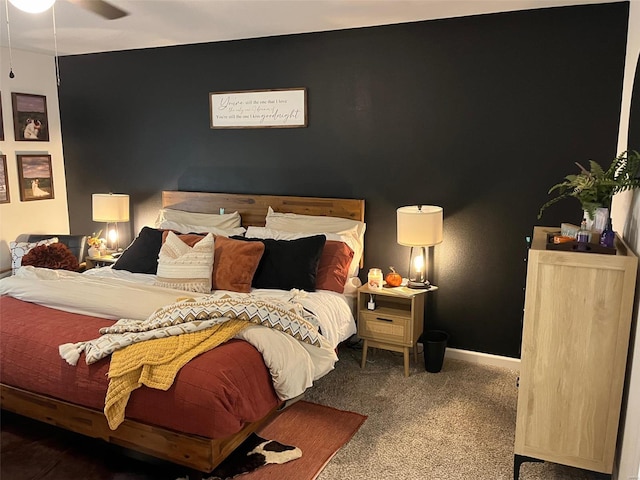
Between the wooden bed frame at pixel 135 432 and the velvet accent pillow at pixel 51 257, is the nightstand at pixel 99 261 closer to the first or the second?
the velvet accent pillow at pixel 51 257

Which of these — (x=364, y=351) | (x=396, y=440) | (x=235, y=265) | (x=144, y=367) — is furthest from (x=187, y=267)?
(x=396, y=440)

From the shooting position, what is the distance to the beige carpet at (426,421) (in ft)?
8.13

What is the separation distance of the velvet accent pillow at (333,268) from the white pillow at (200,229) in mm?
841

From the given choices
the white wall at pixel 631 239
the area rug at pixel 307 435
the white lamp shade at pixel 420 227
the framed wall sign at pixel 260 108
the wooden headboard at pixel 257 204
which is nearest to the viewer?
the white wall at pixel 631 239

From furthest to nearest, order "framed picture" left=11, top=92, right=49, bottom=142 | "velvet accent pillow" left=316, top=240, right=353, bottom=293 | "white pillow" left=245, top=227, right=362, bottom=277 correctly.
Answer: "framed picture" left=11, top=92, right=49, bottom=142 → "white pillow" left=245, top=227, right=362, bottom=277 → "velvet accent pillow" left=316, top=240, right=353, bottom=293

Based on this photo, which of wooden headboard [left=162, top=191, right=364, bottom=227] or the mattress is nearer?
the mattress

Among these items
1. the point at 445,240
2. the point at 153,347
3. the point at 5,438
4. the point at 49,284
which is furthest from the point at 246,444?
the point at 445,240

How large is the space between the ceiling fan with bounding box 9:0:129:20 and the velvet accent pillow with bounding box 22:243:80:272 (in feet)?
7.32

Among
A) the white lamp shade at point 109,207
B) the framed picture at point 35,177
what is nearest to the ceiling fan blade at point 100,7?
the white lamp shade at point 109,207

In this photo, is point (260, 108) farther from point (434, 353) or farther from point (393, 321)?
point (434, 353)

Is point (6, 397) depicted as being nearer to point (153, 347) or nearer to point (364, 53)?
point (153, 347)

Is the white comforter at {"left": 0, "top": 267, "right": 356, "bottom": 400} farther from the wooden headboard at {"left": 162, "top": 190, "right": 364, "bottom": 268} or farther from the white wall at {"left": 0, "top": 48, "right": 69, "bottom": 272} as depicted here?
the white wall at {"left": 0, "top": 48, "right": 69, "bottom": 272}

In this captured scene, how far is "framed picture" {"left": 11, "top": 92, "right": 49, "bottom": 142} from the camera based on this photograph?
4730mm

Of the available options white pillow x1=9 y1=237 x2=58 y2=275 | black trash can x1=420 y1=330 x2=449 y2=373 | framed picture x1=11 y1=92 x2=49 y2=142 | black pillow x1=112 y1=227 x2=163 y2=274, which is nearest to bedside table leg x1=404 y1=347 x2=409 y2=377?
black trash can x1=420 y1=330 x2=449 y2=373
